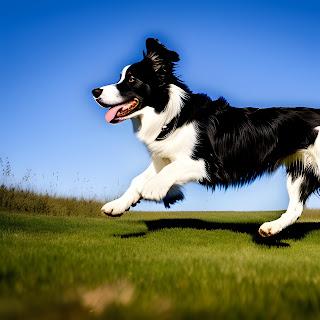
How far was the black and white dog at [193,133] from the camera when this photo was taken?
4.80 m

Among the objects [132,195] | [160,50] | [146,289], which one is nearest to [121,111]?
[160,50]

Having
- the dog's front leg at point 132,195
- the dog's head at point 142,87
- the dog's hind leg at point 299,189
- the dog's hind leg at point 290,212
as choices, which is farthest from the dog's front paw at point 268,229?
the dog's head at point 142,87

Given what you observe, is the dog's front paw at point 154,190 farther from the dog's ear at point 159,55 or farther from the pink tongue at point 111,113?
the dog's ear at point 159,55

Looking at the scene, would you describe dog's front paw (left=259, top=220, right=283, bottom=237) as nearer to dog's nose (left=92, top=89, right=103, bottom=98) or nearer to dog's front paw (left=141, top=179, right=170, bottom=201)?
dog's front paw (left=141, top=179, right=170, bottom=201)

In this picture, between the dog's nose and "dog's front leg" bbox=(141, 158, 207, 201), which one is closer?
"dog's front leg" bbox=(141, 158, 207, 201)

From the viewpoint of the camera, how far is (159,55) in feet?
16.6

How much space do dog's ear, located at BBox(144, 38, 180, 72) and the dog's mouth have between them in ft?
1.86

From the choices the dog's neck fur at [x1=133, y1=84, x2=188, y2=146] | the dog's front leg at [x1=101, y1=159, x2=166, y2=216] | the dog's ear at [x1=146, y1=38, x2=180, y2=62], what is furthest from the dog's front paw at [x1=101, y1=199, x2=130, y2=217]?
the dog's ear at [x1=146, y1=38, x2=180, y2=62]

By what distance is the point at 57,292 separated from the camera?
6.24 ft

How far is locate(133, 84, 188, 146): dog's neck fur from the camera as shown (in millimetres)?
4996

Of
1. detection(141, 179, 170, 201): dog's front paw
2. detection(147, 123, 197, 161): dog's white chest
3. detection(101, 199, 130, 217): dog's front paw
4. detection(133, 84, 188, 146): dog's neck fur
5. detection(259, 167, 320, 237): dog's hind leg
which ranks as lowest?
detection(259, 167, 320, 237): dog's hind leg

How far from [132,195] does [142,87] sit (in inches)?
55.7

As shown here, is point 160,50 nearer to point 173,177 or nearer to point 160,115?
point 160,115

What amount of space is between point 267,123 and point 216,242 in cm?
188
